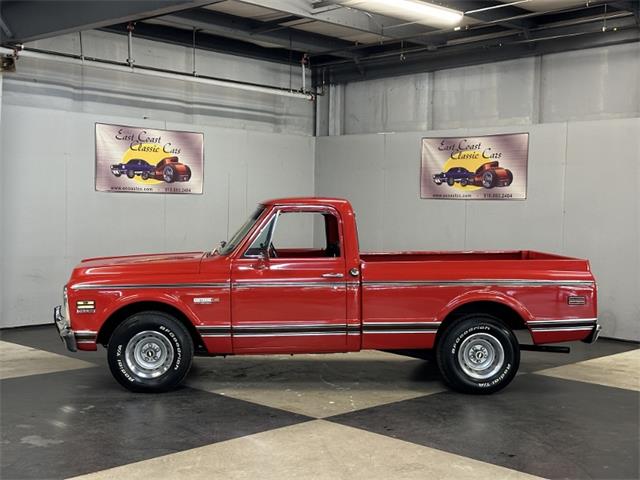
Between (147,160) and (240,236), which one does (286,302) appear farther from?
(147,160)

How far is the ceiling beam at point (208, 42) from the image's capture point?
501 inches

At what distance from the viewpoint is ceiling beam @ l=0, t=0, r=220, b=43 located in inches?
336

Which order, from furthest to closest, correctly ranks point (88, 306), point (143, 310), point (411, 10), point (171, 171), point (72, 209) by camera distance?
1. point (171, 171)
2. point (72, 209)
3. point (411, 10)
4. point (143, 310)
5. point (88, 306)

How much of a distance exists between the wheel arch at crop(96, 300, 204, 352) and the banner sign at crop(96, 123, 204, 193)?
4864 mm

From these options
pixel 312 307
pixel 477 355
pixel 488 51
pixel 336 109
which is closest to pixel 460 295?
pixel 477 355

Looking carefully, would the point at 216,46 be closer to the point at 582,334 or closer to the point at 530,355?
the point at 530,355

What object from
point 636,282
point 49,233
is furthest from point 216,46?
point 636,282

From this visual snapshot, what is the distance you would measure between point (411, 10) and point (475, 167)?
12.1ft

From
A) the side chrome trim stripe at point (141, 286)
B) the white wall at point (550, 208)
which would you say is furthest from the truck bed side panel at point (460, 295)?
the white wall at point (550, 208)

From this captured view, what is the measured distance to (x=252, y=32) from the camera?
41.7 feet

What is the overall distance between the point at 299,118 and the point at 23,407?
9539mm

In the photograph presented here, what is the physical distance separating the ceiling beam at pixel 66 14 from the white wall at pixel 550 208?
6.02m

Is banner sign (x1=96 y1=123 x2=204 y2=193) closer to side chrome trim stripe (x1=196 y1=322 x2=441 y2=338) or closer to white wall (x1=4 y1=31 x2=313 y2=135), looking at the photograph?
white wall (x1=4 y1=31 x2=313 y2=135)

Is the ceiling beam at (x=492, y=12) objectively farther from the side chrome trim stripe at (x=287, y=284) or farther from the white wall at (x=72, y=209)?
the white wall at (x=72, y=209)
